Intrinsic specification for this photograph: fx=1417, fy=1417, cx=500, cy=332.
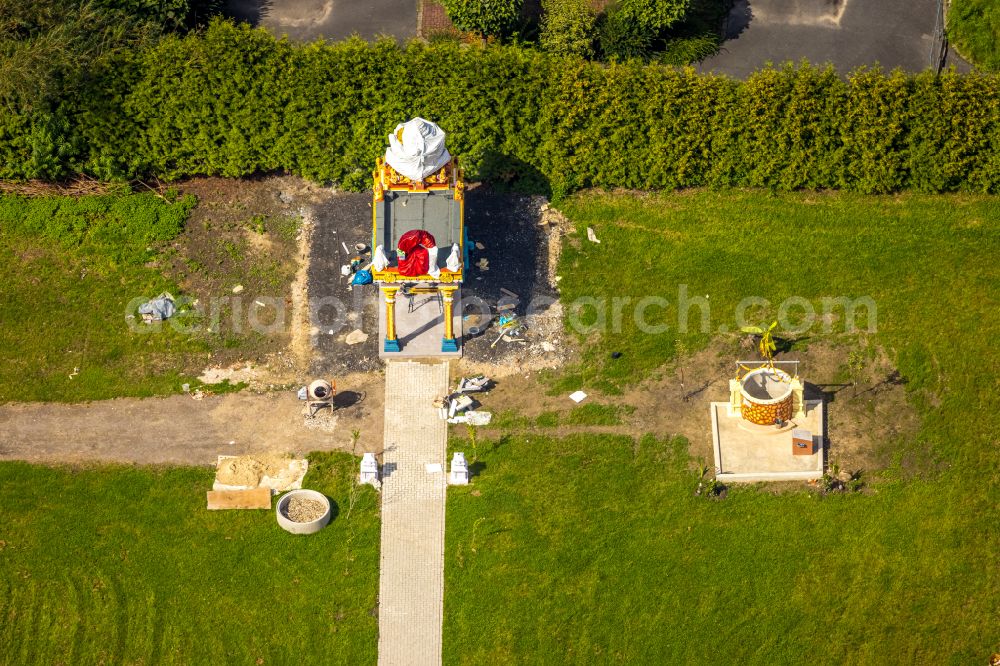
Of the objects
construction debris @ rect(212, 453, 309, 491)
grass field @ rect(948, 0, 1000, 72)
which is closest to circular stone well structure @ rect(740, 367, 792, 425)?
construction debris @ rect(212, 453, 309, 491)

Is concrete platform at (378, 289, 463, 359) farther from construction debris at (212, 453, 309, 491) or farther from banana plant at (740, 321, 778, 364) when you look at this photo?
banana plant at (740, 321, 778, 364)

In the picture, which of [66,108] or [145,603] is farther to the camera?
[66,108]

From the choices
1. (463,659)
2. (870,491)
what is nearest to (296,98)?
(463,659)

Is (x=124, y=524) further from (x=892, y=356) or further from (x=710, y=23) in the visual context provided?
(x=710, y=23)

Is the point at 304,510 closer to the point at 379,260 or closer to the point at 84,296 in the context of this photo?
the point at 379,260

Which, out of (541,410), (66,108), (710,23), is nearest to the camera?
(541,410)
